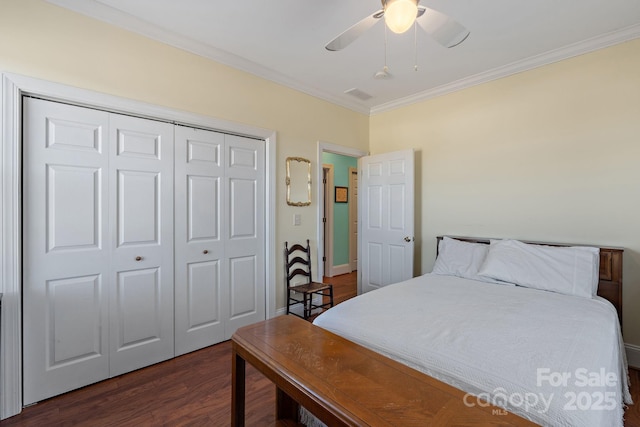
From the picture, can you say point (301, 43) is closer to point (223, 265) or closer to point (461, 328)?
point (223, 265)

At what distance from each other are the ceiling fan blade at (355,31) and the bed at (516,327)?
1597 millimetres

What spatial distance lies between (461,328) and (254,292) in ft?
6.79

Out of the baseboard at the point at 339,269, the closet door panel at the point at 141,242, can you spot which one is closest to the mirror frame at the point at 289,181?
the closet door panel at the point at 141,242

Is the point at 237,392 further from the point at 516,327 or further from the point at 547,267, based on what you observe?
the point at 547,267

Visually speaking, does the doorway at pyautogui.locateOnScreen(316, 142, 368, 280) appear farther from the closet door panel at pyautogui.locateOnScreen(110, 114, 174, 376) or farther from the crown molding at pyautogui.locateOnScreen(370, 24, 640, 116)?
the closet door panel at pyautogui.locateOnScreen(110, 114, 174, 376)

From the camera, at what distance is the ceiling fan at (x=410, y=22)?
1.38 meters

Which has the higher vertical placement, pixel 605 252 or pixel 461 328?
pixel 605 252

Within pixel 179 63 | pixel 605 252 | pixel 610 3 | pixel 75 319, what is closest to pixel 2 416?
pixel 75 319

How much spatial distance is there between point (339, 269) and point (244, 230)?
9.86 ft

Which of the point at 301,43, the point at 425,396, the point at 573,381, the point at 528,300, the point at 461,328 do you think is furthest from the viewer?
the point at 301,43

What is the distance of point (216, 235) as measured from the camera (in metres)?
2.74

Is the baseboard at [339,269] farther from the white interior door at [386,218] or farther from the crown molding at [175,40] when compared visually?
the crown molding at [175,40]

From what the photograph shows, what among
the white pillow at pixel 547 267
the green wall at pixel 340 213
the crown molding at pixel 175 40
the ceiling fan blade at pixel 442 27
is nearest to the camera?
the ceiling fan blade at pixel 442 27

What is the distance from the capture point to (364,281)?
156 inches
